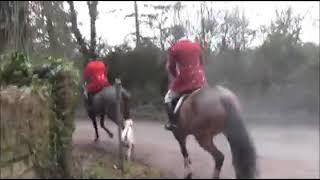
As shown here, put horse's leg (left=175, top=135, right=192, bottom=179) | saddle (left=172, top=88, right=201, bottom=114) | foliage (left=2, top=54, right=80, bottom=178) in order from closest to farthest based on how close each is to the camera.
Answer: horse's leg (left=175, top=135, right=192, bottom=179) → saddle (left=172, top=88, right=201, bottom=114) → foliage (left=2, top=54, right=80, bottom=178)

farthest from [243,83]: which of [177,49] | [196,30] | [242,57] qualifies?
[177,49]

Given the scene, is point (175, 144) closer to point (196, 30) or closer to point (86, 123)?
point (196, 30)

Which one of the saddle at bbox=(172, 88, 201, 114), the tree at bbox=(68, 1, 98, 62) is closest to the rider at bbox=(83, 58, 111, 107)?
the saddle at bbox=(172, 88, 201, 114)

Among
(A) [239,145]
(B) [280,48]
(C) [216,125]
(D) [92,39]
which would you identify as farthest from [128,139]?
(D) [92,39]

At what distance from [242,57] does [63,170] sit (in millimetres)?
3659

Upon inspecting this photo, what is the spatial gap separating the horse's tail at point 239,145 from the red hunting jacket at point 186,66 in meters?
0.89

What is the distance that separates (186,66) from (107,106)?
4.04 m

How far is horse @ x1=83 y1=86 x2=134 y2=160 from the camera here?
8.84m

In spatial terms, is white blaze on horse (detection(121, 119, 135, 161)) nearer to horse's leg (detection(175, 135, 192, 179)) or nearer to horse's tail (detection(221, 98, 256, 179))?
Answer: horse's leg (detection(175, 135, 192, 179))

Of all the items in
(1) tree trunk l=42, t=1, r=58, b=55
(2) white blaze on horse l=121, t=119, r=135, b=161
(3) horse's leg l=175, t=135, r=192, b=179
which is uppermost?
(1) tree trunk l=42, t=1, r=58, b=55

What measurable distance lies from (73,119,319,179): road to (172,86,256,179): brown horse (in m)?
0.10

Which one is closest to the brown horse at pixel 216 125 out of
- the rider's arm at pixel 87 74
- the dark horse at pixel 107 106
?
the dark horse at pixel 107 106

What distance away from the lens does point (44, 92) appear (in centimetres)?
691

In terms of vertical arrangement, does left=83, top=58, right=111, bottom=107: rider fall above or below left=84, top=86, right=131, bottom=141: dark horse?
above
